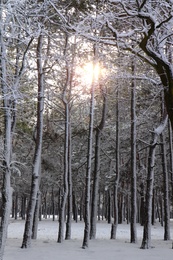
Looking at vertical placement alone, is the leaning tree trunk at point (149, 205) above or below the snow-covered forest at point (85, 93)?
below

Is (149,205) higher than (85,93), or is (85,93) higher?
(85,93)

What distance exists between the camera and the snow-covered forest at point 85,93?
224 inches

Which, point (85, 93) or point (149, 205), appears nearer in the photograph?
point (149, 205)

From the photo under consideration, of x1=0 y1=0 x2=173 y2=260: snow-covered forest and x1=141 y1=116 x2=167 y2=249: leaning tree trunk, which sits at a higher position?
x1=0 y1=0 x2=173 y2=260: snow-covered forest

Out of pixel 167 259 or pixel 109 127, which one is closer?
pixel 167 259

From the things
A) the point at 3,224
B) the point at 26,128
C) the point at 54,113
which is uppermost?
the point at 54,113

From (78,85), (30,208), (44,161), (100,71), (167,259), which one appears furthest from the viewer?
(44,161)

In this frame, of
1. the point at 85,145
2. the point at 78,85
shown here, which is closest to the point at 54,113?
the point at 78,85

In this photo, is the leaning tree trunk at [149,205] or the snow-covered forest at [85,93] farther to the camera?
the leaning tree trunk at [149,205]

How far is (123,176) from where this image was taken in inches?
833

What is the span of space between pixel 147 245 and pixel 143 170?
30.9 feet

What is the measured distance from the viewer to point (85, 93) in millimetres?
15523

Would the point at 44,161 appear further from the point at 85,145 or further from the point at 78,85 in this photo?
the point at 78,85

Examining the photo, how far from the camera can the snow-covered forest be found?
5.70m
